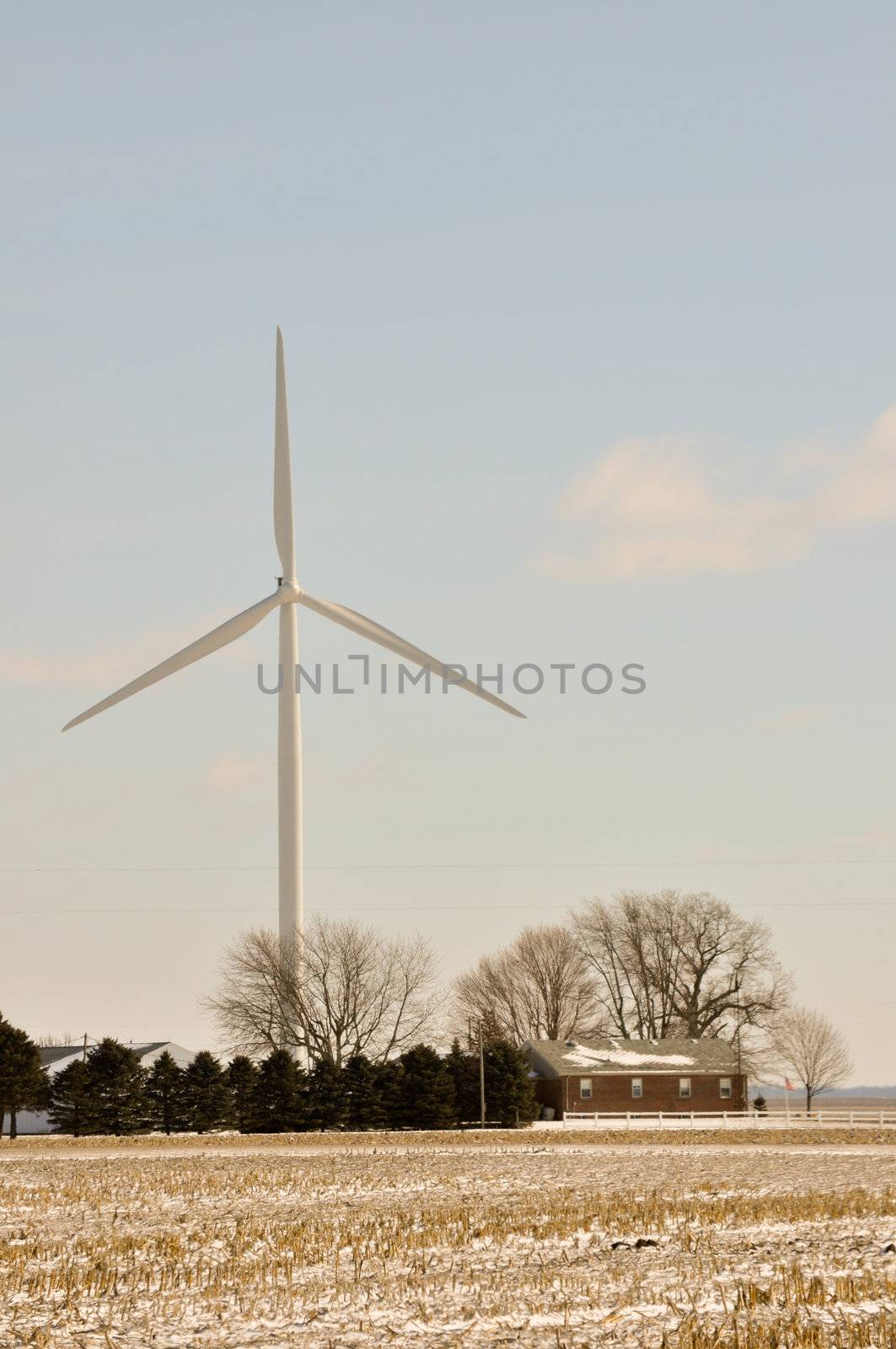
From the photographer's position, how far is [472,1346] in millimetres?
16812

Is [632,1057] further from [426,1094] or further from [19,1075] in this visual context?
[19,1075]

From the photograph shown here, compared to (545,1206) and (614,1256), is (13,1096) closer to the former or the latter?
(545,1206)

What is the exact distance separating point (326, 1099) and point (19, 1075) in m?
15.6

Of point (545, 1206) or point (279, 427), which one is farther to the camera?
point (279, 427)

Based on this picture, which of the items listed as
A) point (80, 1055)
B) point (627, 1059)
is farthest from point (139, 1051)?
point (627, 1059)

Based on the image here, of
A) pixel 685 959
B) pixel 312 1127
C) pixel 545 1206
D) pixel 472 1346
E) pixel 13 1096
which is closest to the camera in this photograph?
pixel 472 1346

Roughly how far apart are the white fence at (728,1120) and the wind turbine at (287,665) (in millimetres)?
20814

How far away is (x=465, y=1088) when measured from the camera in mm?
86562

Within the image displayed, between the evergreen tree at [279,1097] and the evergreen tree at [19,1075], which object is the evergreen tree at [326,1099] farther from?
the evergreen tree at [19,1075]

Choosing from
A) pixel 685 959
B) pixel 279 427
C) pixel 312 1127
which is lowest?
pixel 312 1127

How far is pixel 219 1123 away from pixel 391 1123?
29.2 ft

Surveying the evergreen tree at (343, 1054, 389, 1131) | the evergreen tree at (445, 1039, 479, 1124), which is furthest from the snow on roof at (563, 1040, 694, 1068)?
the evergreen tree at (343, 1054, 389, 1131)

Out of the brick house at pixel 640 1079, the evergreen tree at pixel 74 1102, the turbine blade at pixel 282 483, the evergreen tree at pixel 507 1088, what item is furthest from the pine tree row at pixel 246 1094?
the turbine blade at pixel 282 483

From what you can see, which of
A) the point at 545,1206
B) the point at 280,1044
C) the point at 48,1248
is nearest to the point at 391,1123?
the point at 280,1044
